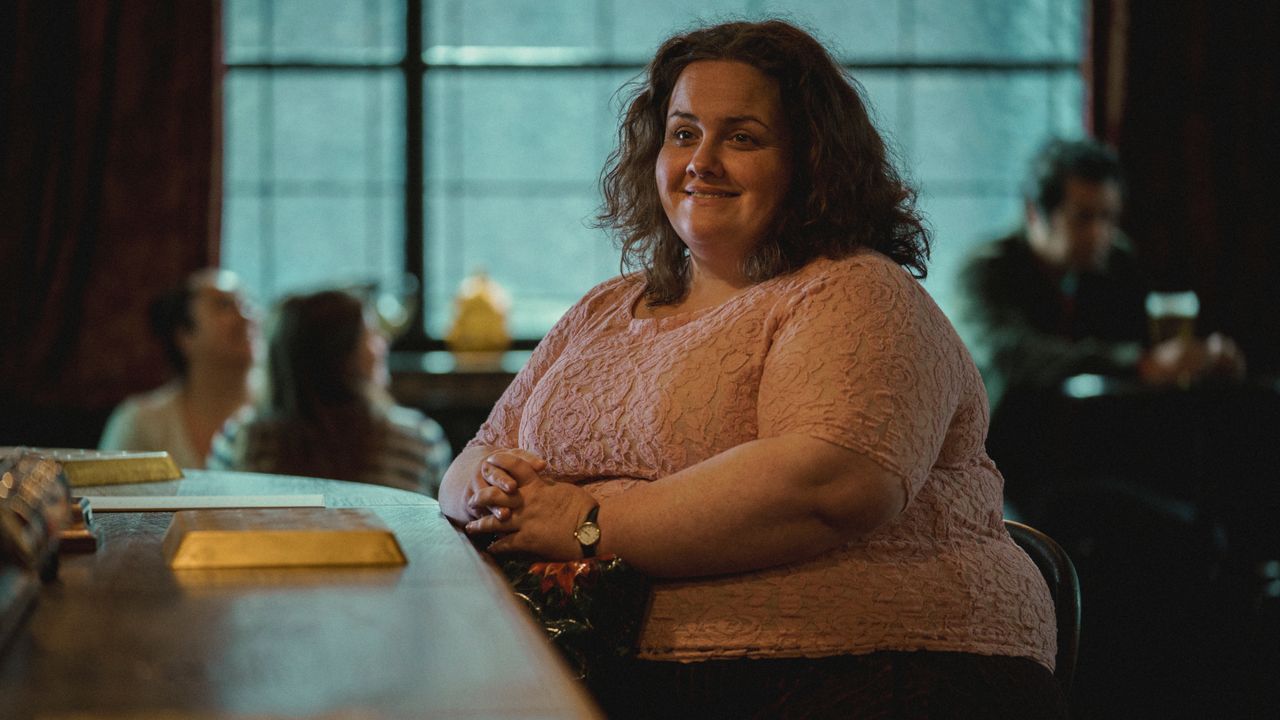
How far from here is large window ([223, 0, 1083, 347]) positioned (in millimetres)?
5074

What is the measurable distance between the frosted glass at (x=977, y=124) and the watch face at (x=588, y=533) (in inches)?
158

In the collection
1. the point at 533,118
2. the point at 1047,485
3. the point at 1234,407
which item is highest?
the point at 533,118

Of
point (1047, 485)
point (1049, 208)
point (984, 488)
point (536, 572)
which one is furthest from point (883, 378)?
point (1049, 208)

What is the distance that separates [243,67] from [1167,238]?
135 inches

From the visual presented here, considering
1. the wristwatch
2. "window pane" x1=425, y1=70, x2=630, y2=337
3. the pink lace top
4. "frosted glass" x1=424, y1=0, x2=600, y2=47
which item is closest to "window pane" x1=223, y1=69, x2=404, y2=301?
"window pane" x1=425, y1=70, x2=630, y2=337

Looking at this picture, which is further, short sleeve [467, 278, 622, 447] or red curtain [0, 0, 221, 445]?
red curtain [0, 0, 221, 445]

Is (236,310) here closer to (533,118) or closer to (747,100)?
(533,118)

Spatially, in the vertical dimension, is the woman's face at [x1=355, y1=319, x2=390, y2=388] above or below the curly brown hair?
below

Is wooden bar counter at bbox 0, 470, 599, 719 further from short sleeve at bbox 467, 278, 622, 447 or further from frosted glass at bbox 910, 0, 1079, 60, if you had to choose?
frosted glass at bbox 910, 0, 1079, 60

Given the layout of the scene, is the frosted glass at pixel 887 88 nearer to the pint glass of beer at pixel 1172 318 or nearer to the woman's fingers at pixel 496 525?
the pint glass of beer at pixel 1172 318

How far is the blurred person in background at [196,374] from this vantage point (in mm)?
4027

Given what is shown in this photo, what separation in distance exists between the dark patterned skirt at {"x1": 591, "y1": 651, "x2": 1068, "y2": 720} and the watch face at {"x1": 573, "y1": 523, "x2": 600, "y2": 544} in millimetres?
137

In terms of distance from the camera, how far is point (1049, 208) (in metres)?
3.99

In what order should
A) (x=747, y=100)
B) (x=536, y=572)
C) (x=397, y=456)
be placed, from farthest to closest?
(x=397, y=456) → (x=747, y=100) → (x=536, y=572)
